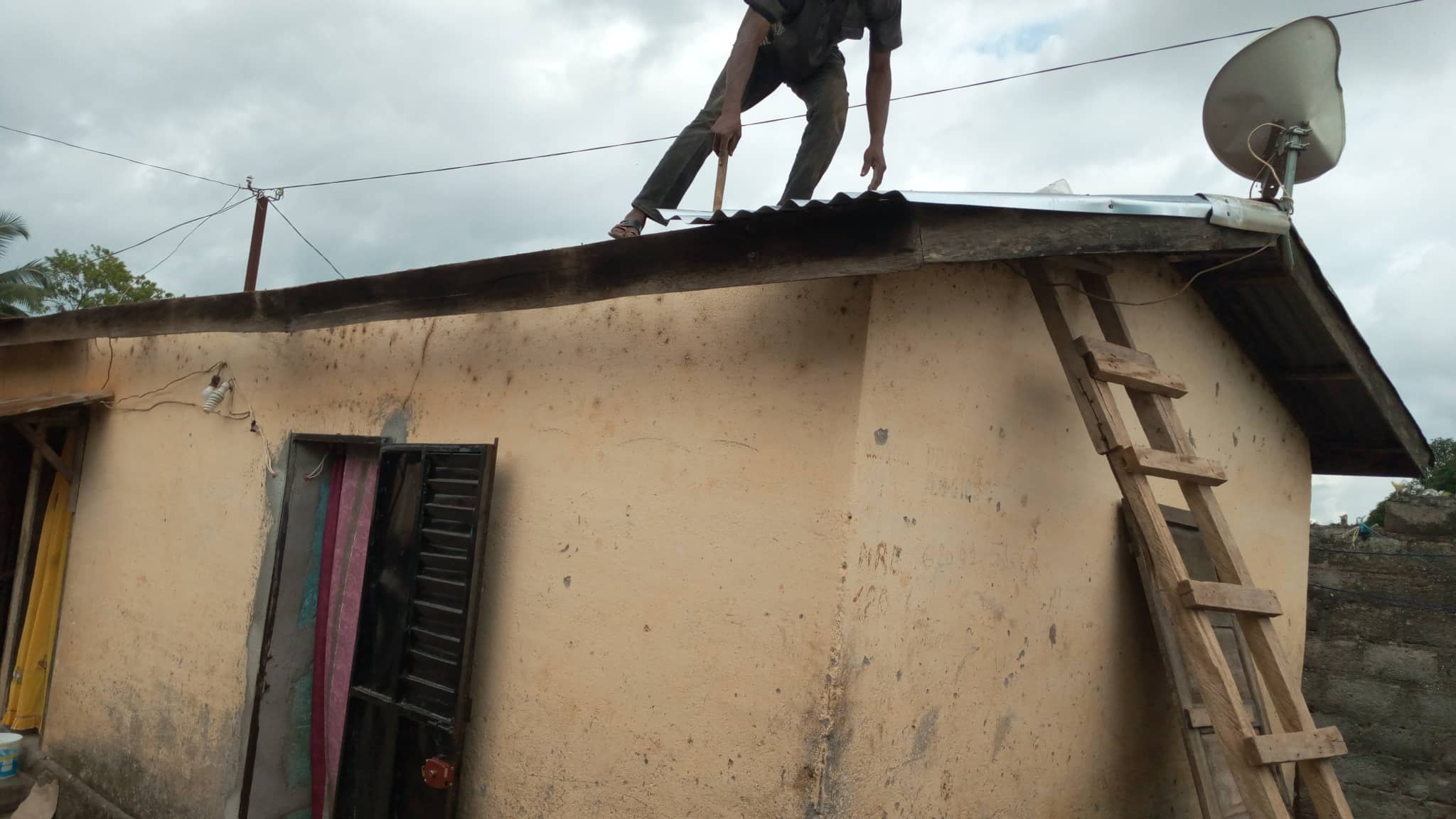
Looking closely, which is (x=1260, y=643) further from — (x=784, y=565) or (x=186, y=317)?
(x=186, y=317)

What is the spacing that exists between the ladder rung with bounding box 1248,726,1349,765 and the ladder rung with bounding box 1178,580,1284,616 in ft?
1.21

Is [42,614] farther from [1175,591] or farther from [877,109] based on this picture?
[1175,591]

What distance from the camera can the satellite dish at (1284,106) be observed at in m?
3.40

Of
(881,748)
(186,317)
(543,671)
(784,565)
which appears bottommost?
(881,748)

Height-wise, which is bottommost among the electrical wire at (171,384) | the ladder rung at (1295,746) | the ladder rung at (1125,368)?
the ladder rung at (1295,746)

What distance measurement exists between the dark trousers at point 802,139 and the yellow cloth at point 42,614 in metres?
4.51

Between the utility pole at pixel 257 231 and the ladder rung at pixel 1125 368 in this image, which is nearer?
the ladder rung at pixel 1125 368

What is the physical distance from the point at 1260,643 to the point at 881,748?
133 cm

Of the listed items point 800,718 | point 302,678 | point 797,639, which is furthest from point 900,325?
point 302,678

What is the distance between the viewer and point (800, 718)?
2.55 metres

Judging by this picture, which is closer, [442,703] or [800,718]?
[800,718]

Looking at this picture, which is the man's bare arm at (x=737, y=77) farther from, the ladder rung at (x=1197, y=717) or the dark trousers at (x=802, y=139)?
the ladder rung at (x=1197, y=717)

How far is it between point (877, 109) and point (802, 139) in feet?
1.17

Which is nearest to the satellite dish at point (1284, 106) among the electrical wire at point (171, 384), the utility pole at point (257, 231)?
the electrical wire at point (171, 384)
